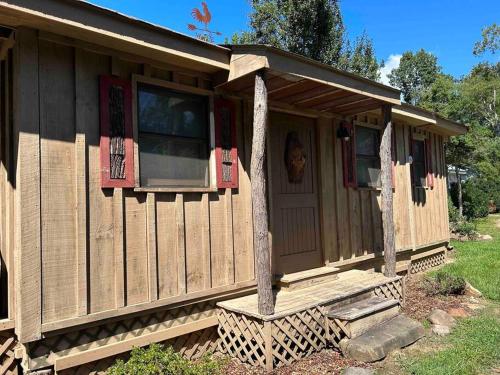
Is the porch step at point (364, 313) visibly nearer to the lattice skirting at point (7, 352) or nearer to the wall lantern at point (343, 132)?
the wall lantern at point (343, 132)

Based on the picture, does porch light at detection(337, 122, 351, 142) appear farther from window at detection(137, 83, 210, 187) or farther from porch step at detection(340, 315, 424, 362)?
porch step at detection(340, 315, 424, 362)

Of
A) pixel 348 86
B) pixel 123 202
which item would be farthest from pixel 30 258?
pixel 348 86

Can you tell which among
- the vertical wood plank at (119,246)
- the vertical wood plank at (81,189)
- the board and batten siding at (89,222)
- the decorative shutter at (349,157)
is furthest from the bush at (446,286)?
the vertical wood plank at (81,189)

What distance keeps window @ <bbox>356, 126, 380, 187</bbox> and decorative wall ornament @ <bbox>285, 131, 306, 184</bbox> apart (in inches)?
56.2

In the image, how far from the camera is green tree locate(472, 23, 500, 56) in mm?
24066

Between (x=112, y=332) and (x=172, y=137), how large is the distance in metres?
1.84

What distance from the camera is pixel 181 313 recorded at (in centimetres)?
385

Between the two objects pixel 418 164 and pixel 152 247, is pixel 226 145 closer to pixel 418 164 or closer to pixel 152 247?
pixel 152 247

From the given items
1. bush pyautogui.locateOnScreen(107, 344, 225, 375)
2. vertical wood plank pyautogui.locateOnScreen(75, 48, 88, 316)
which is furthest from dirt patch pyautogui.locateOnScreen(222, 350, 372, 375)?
vertical wood plank pyautogui.locateOnScreen(75, 48, 88, 316)

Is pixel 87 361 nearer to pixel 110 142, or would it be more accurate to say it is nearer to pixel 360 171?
pixel 110 142

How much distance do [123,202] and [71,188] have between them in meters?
0.45

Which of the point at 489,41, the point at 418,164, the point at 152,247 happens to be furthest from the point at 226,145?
the point at 489,41

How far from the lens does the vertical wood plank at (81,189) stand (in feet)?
10.3

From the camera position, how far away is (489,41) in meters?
24.5
